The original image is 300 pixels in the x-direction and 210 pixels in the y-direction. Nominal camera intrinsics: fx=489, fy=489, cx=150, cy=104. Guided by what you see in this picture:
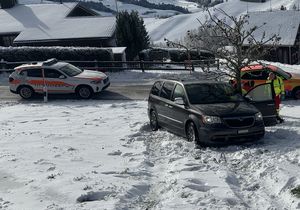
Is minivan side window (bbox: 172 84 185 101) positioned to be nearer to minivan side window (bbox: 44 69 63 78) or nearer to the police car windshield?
the police car windshield

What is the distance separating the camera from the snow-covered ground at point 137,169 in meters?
8.47

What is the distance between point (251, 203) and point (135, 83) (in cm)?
1837

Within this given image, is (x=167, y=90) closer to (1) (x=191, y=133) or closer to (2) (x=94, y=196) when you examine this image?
(1) (x=191, y=133)

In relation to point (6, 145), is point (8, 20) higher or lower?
higher

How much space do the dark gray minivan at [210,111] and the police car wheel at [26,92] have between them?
9210mm

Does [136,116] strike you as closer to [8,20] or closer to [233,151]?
[233,151]

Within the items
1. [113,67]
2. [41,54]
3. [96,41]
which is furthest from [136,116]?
[96,41]

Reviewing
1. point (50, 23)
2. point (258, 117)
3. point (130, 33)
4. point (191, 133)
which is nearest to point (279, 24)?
point (130, 33)

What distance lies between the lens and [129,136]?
1400cm

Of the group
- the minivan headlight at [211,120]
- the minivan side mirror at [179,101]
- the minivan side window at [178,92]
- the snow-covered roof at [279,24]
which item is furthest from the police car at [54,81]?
the snow-covered roof at [279,24]

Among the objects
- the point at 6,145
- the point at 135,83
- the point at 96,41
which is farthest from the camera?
the point at 96,41

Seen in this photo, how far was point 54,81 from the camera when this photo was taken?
22047 millimetres

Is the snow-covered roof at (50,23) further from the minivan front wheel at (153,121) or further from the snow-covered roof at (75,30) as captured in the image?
the minivan front wheel at (153,121)

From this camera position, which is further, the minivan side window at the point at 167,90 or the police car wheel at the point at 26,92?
the police car wheel at the point at 26,92
